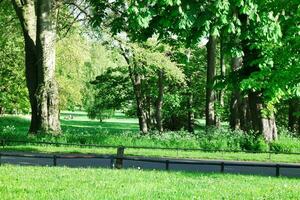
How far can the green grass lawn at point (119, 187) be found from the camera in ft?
36.1

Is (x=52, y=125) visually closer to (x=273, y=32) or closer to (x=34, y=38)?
(x=34, y=38)

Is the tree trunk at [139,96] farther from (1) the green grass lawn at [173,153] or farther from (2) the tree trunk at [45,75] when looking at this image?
(1) the green grass lawn at [173,153]

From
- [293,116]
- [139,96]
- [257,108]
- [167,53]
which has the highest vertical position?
[167,53]

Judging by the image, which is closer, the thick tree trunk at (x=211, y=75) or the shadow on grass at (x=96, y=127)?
the thick tree trunk at (x=211, y=75)

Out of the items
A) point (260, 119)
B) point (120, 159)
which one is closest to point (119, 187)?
point (120, 159)

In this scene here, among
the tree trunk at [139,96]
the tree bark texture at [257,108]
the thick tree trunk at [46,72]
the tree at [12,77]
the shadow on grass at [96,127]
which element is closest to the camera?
the tree bark texture at [257,108]

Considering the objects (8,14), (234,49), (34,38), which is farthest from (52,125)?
(234,49)

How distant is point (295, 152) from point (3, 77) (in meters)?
36.6

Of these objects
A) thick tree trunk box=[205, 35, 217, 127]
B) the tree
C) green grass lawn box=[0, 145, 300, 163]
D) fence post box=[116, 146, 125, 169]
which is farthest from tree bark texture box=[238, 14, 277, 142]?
the tree

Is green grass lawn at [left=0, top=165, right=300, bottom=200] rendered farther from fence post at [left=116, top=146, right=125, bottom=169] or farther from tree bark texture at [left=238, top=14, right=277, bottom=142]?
tree bark texture at [left=238, top=14, right=277, bottom=142]

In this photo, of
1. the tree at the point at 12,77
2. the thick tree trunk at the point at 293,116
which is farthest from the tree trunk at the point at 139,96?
the thick tree trunk at the point at 293,116

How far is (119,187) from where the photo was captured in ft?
40.1

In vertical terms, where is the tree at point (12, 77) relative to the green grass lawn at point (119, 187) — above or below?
above

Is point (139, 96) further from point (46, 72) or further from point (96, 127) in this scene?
point (96, 127)
